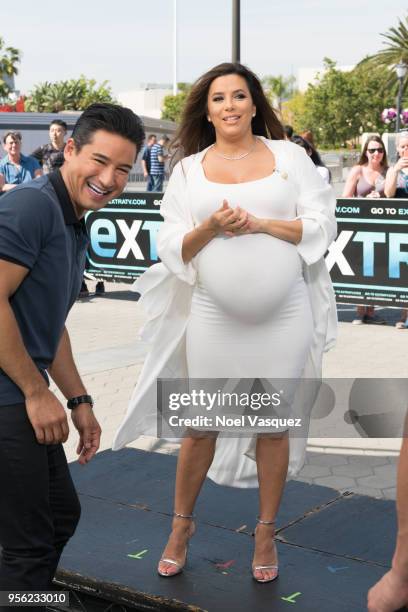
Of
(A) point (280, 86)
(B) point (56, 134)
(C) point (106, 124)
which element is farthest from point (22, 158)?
(A) point (280, 86)

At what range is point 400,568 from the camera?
→ 1906 millimetres

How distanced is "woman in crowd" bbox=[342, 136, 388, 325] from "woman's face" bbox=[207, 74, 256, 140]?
5989mm

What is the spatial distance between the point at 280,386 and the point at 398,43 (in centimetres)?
8113

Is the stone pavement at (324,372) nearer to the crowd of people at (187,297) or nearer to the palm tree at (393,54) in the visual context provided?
the crowd of people at (187,297)

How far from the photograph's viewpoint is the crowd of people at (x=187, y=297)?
2.40 m

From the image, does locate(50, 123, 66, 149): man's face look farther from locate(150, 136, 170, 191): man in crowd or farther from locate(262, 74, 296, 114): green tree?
locate(262, 74, 296, 114): green tree

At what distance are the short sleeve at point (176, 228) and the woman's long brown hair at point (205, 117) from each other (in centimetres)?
18

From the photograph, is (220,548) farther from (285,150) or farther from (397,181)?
(397,181)

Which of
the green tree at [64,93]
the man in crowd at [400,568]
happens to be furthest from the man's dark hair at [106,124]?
the green tree at [64,93]

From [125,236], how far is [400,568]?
829 cm

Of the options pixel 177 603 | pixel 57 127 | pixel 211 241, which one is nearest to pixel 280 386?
pixel 211 241

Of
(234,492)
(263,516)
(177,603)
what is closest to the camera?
(177,603)

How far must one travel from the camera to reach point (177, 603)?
3115mm

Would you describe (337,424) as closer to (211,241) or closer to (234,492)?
(234,492)
